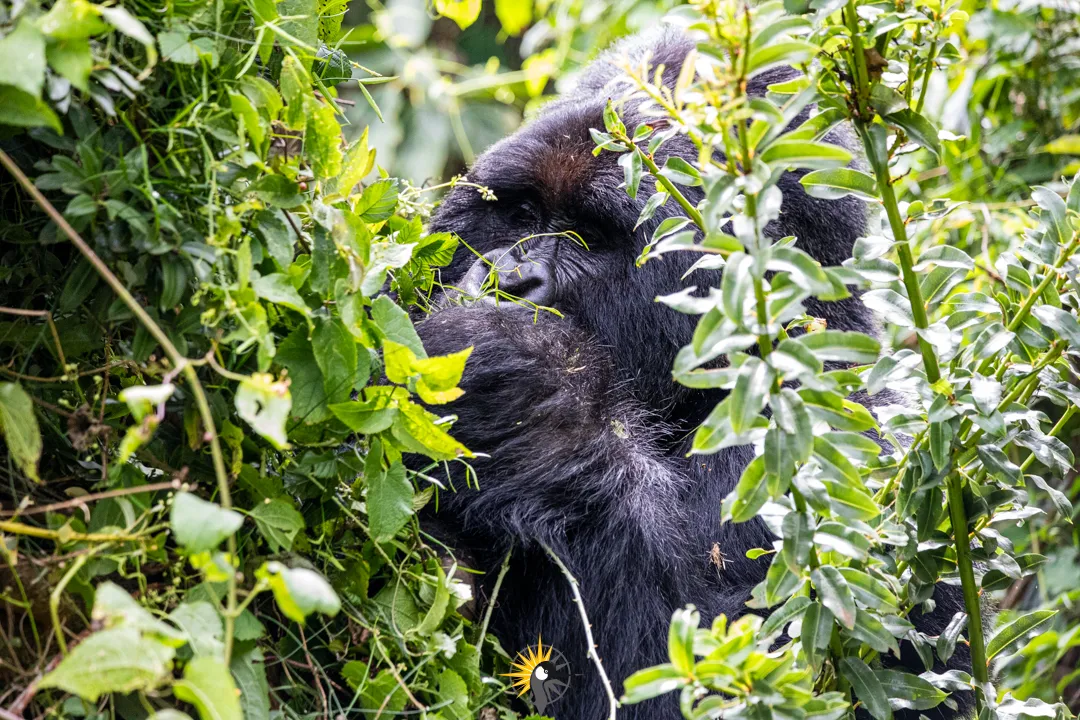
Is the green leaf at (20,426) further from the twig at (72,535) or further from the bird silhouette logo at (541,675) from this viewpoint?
the bird silhouette logo at (541,675)

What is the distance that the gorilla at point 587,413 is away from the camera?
52.7 inches

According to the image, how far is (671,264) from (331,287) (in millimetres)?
904

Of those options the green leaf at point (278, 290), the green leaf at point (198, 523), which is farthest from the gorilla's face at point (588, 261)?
the green leaf at point (198, 523)

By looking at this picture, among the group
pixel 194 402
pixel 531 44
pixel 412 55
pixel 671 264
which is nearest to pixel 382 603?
pixel 194 402

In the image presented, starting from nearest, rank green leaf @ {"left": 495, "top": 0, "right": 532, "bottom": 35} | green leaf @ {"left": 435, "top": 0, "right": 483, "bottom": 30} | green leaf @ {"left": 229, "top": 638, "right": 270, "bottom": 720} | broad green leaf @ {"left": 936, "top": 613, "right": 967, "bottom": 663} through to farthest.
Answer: green leaf @ {"left": 229, "top": 638, "right": 270, "bottom": 720}, broad green leaf @ {"left": 936, "top": 613, "right": 967, "bottom": 663}, green leaf @ {"left": 435, "top": 0, "right": 483, "bottom": 30}, green leaf @ {"left": 495, "top": 0, "right": 532, "bottom": 35}

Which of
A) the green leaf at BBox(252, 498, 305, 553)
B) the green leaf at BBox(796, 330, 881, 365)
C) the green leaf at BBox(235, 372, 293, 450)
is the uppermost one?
the green leaf at BBox(796, 330, 881, 365)

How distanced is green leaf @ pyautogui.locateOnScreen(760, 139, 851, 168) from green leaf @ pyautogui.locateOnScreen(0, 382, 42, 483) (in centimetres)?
59

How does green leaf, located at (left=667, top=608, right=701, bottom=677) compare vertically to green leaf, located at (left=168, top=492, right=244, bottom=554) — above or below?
below

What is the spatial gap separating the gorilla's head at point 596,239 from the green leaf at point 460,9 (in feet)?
1.00

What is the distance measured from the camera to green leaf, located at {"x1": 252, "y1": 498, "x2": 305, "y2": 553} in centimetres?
85

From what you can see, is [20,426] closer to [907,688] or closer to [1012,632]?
[907,688]

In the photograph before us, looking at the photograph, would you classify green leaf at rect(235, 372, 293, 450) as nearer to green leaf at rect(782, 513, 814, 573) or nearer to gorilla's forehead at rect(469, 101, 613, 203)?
green leaf at rect(782, 513, 814, 573)

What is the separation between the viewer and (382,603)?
102cm

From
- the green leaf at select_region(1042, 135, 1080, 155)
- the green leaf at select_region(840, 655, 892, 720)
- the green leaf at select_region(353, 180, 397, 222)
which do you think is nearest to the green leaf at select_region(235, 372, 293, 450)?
the green leaf at select_region(353, 180, 397, 222)
